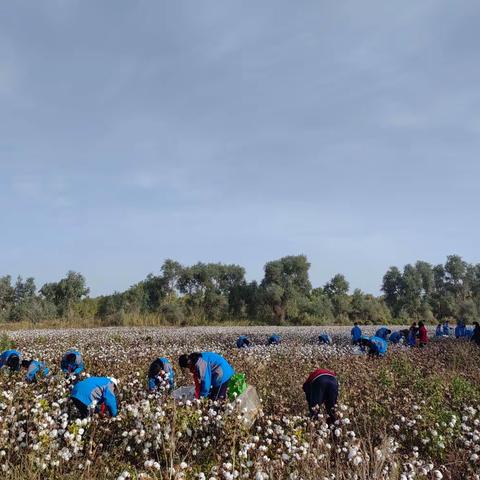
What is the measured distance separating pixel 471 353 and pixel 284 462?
1373 centimetres

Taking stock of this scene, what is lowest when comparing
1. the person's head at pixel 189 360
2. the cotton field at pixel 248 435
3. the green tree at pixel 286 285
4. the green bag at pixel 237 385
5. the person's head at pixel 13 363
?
the cotton field at pixel 248 435

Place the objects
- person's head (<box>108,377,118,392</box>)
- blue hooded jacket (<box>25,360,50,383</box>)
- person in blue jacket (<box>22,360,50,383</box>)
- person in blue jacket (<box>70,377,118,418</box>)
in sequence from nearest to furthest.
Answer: person in blue jacket (<box>70,377,118,418</box>) → person's head (<box>108,377,118,392</box>) → blue hooded jacket (<box>25,360,50,383</box>) → person in blue jacket (<box>22,360,50,383</box>)

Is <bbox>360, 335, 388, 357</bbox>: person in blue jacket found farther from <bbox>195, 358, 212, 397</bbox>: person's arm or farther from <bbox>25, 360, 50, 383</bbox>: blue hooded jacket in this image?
<bbox>25, 360, 50, 383</bbox>: blue hooded jacket

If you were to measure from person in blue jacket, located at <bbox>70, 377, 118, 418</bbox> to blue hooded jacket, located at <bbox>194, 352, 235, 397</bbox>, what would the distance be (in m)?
1.44

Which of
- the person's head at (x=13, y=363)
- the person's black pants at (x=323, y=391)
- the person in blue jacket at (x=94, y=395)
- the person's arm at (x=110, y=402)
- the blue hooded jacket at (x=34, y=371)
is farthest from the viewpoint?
the person's head at (x=13, y=363)

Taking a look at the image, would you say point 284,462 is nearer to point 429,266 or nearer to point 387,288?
point 387,288

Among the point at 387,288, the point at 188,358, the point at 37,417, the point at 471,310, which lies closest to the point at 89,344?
the point at 188,358

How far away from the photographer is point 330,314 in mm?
57281

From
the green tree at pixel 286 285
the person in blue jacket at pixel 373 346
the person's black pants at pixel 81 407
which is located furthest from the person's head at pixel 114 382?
the green tree at pixel 286 285

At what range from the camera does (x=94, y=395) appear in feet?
25.5

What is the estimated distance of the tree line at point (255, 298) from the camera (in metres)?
57.2

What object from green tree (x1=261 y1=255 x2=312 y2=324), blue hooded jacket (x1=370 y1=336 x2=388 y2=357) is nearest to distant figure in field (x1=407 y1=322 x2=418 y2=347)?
blue hooded jacket (x1=370 y1=336 x2=388 y2=357)

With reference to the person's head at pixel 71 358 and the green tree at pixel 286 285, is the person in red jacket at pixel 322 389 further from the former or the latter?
the green tree at pixel 286 285

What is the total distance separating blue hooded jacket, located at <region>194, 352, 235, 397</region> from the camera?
8750mm
